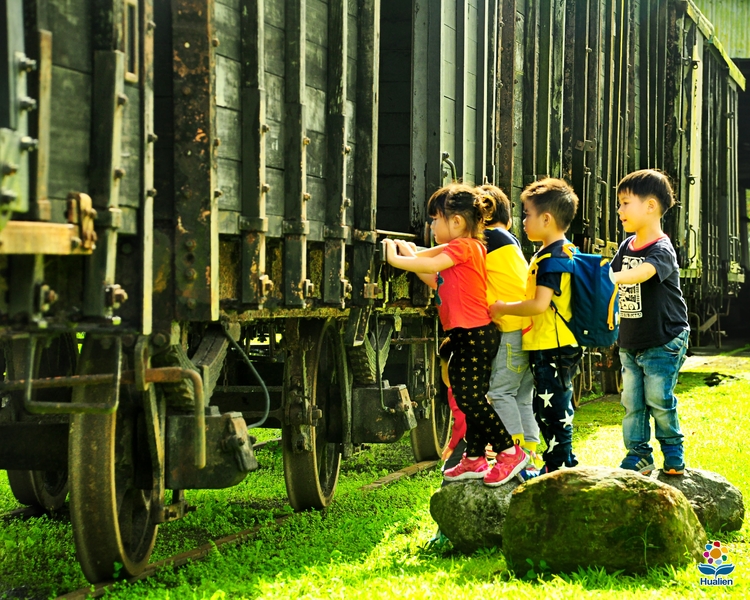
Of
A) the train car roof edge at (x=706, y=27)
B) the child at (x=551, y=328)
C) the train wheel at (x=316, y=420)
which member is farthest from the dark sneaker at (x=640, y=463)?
the train car roof edge at (x=706, y=27)

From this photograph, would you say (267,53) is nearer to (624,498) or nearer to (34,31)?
(34,31)

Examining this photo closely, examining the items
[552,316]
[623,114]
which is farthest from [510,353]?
[623,114]

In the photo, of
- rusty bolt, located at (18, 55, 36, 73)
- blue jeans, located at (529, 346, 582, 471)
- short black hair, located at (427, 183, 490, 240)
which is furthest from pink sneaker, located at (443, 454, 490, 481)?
rusty bolt, located at (18, 55, 36, 73)

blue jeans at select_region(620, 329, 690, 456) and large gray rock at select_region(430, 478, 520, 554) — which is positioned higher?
blue jeans at select_region(620, 329, 690, 456)

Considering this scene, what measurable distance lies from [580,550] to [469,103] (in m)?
4.57

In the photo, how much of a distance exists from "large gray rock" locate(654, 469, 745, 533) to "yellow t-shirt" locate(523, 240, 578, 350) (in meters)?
0.95

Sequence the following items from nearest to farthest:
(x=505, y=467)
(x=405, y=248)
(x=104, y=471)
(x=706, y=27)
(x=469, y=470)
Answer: (x=104, y=471) → (x=505, y=467) → (x=469, y=470) → (x=405, y=248) → (x=706, y=27)

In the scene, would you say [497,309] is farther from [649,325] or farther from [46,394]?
[46,394]

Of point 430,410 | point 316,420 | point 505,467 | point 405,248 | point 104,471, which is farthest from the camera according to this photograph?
point 430,410

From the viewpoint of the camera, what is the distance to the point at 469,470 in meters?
5.79

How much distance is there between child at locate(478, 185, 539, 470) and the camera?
19.0ft

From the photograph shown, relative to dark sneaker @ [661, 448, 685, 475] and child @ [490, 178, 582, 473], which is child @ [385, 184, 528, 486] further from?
dark sneaker @ [661, 448, 685, 475]

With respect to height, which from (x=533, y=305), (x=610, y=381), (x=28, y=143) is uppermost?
(x=28, y=143)

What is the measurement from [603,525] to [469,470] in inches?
42.3
